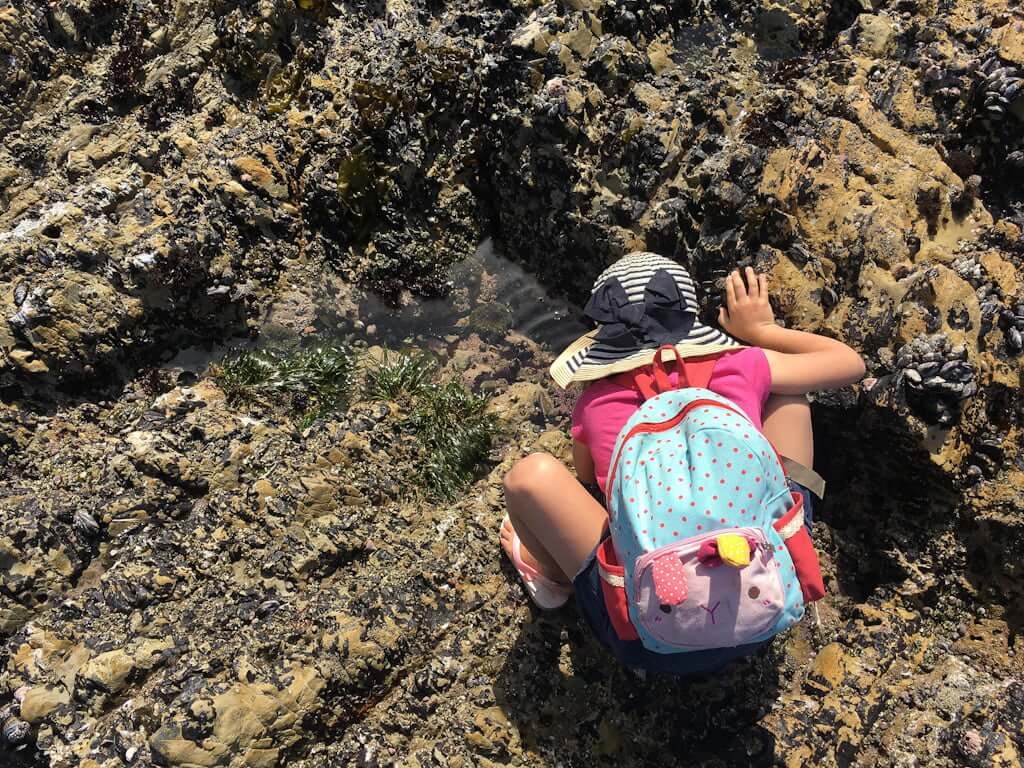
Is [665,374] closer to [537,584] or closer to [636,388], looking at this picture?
[636,388]

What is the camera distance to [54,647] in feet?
15.7

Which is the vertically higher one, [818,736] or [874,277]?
[874,277]

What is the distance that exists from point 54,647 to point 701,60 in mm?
7187

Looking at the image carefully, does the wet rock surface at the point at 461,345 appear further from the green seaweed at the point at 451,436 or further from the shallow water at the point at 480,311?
the green seaweed at the point at 451,436

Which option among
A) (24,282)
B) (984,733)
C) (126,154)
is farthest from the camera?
(126,154)

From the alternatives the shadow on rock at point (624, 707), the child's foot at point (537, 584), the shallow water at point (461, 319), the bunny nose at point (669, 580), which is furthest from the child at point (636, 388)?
the shallow water at point (461, 319)

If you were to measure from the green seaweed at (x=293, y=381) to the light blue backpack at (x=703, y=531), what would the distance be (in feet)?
11.3

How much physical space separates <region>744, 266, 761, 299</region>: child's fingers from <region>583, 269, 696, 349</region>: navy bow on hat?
101 centimetres

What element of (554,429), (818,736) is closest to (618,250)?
(554,429)

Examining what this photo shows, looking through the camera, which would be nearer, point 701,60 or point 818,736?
point 818,736

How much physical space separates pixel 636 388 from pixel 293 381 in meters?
3.53

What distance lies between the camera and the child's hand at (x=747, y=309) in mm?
4934

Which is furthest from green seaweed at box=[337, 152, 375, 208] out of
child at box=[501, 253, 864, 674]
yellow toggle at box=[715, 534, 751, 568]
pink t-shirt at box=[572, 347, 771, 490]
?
yellow toggle at box=[715, 534, 751, 568]

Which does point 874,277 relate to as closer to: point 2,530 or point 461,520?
point 461,520
